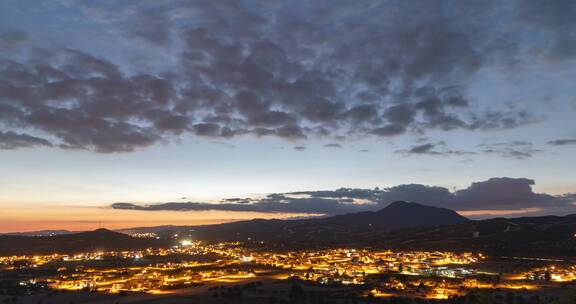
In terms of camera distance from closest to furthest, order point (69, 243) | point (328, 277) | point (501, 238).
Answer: point (328, 277), point (501, 238), point (69, 243)

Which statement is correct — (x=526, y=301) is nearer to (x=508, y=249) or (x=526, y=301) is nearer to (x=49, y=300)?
(x=49, y=300)

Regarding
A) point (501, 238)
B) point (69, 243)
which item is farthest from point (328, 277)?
point (69, 243)

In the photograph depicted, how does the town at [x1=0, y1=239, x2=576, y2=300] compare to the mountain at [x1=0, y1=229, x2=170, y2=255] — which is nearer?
the town at [x1=0, y1=239, x2=576, y2=300]

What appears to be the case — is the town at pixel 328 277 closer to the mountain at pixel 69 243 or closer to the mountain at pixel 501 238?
the mountain at pixel 501 238

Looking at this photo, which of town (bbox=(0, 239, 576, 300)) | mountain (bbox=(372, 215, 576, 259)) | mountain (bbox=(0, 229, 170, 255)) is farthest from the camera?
mountain (bbox=(0, 229, 170, 255))

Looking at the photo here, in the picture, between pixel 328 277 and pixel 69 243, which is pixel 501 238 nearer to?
pixel 328 277

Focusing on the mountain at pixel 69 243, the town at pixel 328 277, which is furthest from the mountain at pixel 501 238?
the mountain at pixel 69 243

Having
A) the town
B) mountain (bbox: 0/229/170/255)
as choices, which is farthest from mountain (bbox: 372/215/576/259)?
mountain (bbox: 0/229/170/255)

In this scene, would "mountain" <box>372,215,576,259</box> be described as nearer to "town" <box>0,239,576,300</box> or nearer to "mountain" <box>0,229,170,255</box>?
"town" <box>0,239,576,300</box>
